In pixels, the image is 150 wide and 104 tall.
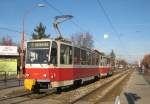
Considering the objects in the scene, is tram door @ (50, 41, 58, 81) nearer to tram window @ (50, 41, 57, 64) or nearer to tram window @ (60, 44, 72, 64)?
tram window @ (50, 41, 57, 64)

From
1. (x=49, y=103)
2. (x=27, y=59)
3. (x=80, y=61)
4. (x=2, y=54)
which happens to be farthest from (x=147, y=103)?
(x=2, y=54)

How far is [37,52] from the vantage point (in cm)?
2038

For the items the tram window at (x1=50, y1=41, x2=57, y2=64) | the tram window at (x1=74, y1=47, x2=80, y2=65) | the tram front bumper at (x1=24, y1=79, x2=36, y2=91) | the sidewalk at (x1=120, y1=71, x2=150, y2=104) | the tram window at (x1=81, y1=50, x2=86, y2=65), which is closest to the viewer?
Answer: the sidewalk at (x1=120, y1=71, x2=150, y2=104)

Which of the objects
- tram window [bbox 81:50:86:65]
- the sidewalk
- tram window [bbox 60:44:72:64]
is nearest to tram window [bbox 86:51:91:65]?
tram window [bbox 81:50:86:65]

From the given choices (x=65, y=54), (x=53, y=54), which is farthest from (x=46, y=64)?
(x=65, y=54)

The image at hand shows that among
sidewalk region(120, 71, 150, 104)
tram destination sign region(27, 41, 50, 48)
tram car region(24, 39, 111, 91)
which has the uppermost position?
tram destination sign region(27, 41, 50, 48)

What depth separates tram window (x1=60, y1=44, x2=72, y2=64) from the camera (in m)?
21.0

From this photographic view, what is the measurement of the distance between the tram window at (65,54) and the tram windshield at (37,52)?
1.20m

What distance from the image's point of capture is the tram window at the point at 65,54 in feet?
69.0

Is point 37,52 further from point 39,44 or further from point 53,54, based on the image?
point 53,54

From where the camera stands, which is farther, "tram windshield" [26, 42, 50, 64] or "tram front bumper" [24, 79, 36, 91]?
"tram windshield" [26, 42, 50, 64]

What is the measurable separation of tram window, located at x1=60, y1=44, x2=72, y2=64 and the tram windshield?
3.92 feet

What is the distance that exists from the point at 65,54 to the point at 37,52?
2066 millimetres

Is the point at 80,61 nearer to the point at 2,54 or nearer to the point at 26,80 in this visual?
the point at 26,80
